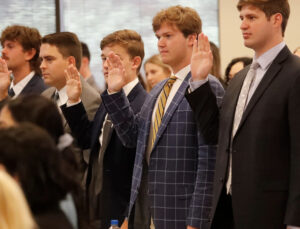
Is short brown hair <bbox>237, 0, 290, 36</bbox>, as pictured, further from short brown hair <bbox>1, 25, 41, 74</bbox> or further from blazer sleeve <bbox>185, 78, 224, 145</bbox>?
short brown hair <bbox>1, 25, 41, 74</bbox>

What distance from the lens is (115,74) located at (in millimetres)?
3564

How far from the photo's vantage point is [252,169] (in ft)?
9.16

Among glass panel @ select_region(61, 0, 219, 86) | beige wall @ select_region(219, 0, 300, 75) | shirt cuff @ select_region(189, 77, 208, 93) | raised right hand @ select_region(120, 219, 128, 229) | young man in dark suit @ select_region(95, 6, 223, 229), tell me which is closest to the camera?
shirt cuff @ select_region(189, 77, 208, 93)

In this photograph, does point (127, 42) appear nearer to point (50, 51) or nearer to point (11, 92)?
point (50, 51)

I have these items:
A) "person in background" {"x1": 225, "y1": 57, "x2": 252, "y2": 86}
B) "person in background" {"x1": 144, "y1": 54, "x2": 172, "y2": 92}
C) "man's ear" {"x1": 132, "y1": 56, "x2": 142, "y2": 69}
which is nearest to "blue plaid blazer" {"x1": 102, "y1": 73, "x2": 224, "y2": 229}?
"man's ear" {"x1": 132, "y1": 56, "x2": 142, "y2": 69}

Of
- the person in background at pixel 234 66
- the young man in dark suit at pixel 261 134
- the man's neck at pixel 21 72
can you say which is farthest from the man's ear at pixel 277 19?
the person in background at pixel 234 66

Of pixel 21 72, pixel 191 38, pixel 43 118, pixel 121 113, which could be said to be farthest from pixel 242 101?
pixel 21 72

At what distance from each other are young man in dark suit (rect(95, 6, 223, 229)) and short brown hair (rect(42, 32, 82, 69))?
0.88 metres

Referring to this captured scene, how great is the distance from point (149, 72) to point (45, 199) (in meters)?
4.25

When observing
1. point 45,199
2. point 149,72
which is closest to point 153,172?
point 45,199

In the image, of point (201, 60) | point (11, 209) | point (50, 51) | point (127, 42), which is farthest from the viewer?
point (50, 51)

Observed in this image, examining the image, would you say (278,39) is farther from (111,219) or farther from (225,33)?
(225,33)

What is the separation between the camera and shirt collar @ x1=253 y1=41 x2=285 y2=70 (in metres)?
2.88

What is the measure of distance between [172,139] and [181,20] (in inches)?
24.4
